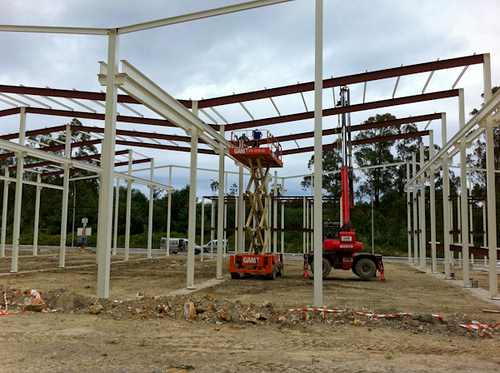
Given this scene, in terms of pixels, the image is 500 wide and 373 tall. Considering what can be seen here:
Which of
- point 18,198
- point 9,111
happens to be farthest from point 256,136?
point 9,111

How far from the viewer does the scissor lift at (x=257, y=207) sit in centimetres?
1819

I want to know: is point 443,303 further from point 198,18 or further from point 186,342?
point 198,18

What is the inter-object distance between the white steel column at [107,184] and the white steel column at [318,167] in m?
4.81

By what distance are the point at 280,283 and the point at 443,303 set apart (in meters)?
6.16

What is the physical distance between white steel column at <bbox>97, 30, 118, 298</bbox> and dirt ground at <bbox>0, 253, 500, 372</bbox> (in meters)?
0.79

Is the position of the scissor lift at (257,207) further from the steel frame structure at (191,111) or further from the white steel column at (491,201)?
the white steel column at (491,201)

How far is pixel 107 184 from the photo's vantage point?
443 inches

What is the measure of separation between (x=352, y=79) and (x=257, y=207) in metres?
6.67

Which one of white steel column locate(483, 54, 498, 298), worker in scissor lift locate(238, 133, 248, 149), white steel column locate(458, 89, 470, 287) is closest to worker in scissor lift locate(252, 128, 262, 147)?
worker in scissor lift locate(238, 133, 248, 149)

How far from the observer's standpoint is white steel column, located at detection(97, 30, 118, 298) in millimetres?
A: 11109

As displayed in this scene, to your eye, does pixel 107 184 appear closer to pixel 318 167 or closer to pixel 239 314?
pixel 239 314

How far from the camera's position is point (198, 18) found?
12.1 metres

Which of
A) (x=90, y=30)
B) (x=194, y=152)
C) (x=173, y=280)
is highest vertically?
(x=90, y=30)

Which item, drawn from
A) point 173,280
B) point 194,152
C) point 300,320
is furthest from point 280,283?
point 300,320
